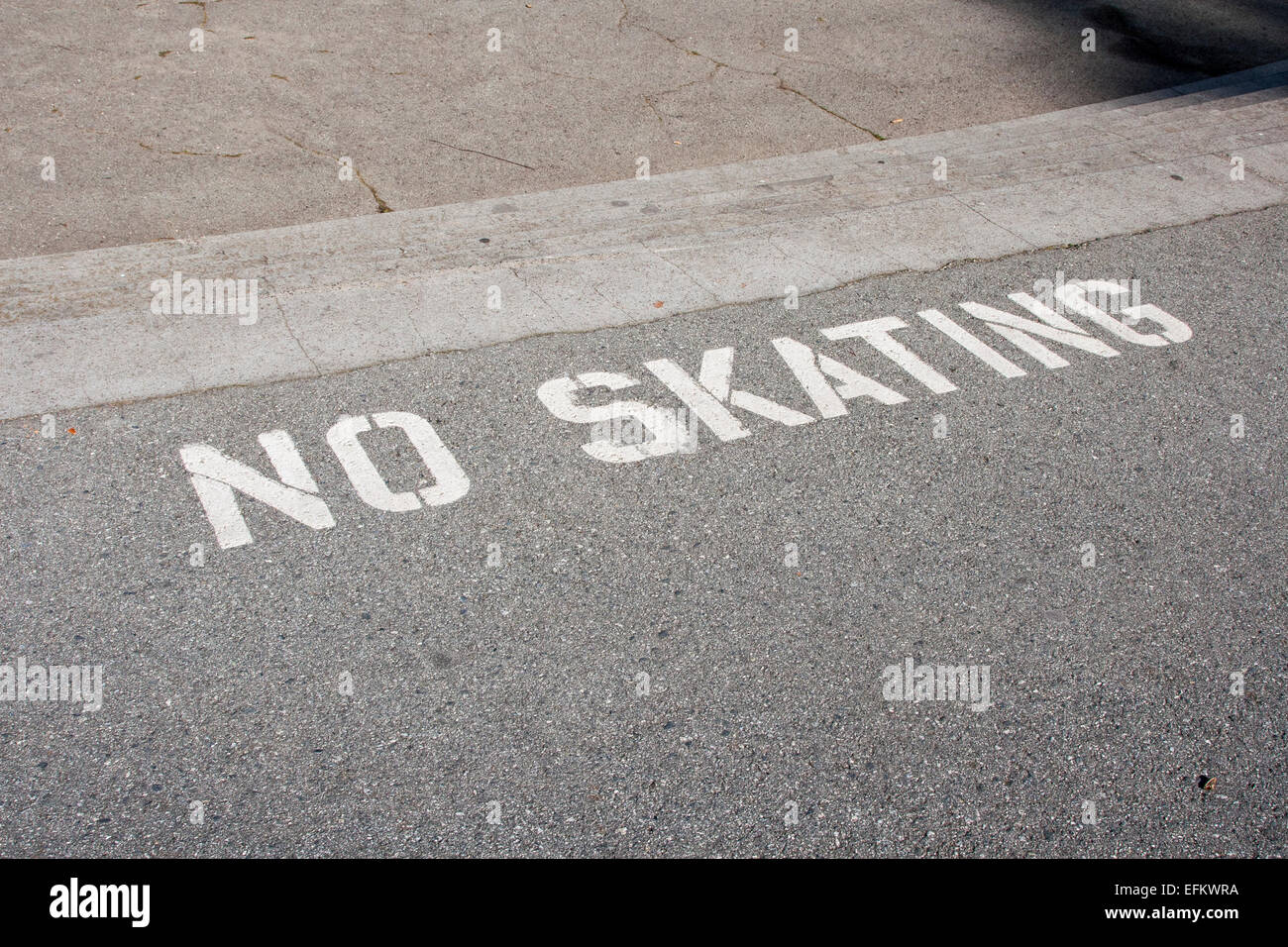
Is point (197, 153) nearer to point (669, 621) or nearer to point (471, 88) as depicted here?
point (471, 88)

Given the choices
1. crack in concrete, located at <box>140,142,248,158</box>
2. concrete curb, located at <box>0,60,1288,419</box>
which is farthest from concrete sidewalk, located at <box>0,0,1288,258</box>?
concrete curb, located at <box>0,60,1288,419</box>

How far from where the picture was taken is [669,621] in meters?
4.19

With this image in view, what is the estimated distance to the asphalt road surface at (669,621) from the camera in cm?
350

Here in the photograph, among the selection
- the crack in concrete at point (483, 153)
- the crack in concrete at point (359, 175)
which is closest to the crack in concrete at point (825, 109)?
the crack in concrete at point (483, 153)

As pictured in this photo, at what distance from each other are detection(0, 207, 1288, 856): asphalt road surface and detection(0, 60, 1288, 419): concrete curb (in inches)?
15.6

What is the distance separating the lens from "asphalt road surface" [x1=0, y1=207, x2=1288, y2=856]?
3.50 meters

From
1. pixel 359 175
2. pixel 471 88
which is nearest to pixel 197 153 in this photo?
pixel 359 175

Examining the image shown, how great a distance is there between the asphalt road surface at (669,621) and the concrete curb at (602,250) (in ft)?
1.30

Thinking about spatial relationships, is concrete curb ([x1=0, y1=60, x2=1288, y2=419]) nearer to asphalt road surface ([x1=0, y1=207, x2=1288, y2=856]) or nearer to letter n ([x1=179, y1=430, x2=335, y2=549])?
asphalt road surface ([x1=0, y1=207, x2=1288, y2=856])

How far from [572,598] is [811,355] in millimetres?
2267

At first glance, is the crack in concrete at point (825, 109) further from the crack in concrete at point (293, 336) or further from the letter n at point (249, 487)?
the letter n at point (249, 487)

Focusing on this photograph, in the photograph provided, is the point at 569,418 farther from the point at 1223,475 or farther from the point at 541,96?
the point at 541,96
